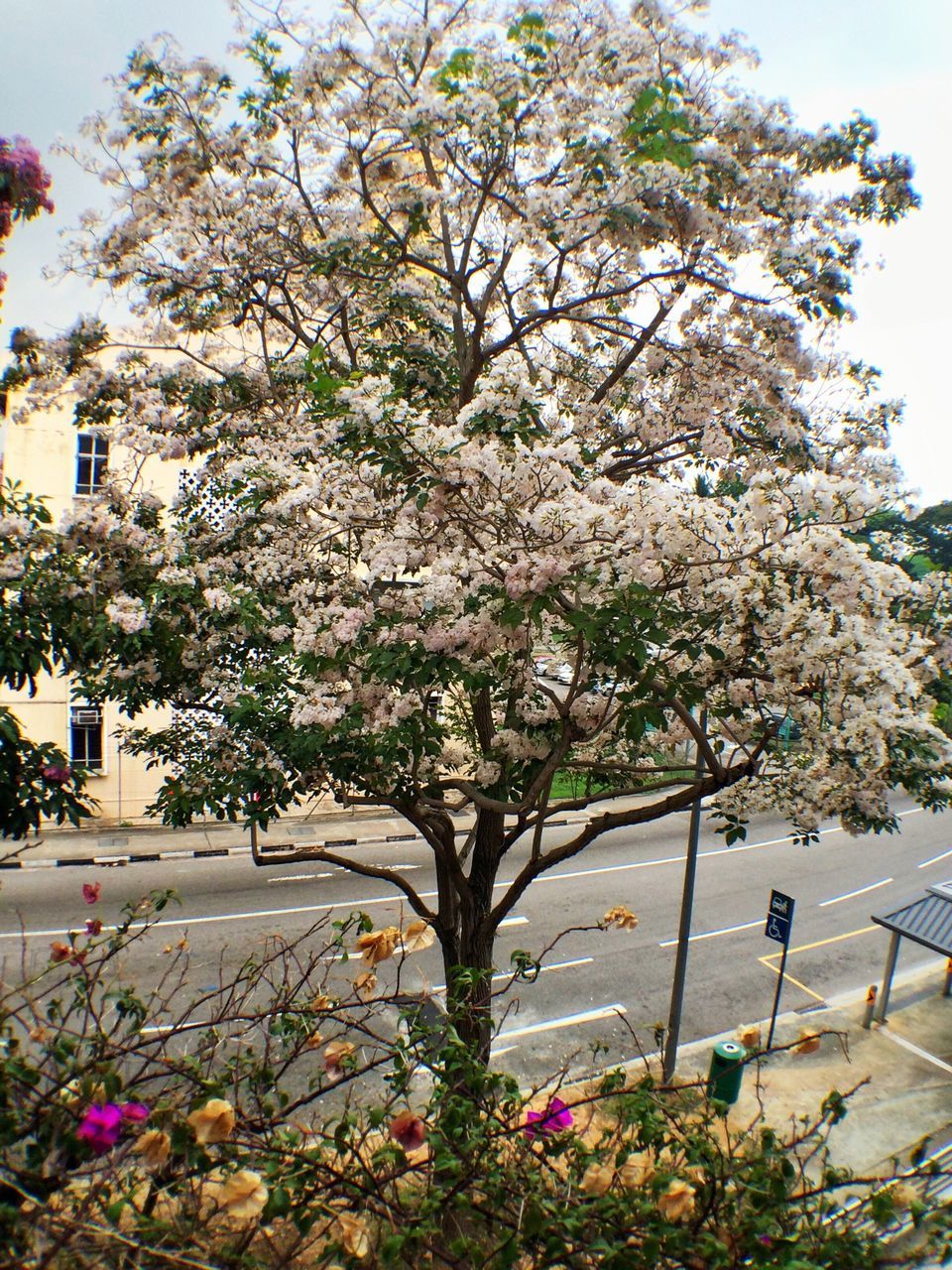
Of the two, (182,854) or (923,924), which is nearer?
(923,924)

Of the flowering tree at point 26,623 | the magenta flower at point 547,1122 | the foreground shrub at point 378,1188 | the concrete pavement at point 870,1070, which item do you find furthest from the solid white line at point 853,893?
the flowering tree at point 26,623

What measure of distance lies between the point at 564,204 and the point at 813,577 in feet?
12.7

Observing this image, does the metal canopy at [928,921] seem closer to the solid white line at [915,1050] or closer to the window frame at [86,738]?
the solid white line at [915,1050]

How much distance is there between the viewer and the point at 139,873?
13.5 m

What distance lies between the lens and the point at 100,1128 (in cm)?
194

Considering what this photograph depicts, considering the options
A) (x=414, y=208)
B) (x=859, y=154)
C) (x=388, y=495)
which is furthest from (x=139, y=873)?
(x=859, y=154)

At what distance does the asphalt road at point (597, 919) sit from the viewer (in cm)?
999

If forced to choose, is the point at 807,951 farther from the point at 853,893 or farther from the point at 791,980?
the point at 853,893

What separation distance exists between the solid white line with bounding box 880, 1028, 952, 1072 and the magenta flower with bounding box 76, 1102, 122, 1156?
10.9 meters

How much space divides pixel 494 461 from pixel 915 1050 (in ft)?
32.5

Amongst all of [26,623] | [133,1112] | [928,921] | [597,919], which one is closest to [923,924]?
[928,921]

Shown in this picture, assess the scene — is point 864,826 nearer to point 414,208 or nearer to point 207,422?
point 414,208

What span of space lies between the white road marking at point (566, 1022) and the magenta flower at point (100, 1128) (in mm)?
8295

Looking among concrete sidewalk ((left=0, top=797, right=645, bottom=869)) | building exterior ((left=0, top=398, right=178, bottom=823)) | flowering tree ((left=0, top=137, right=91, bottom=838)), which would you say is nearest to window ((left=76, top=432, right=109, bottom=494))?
building exterior ((left=0, top=398, right=178, bottom=823))
